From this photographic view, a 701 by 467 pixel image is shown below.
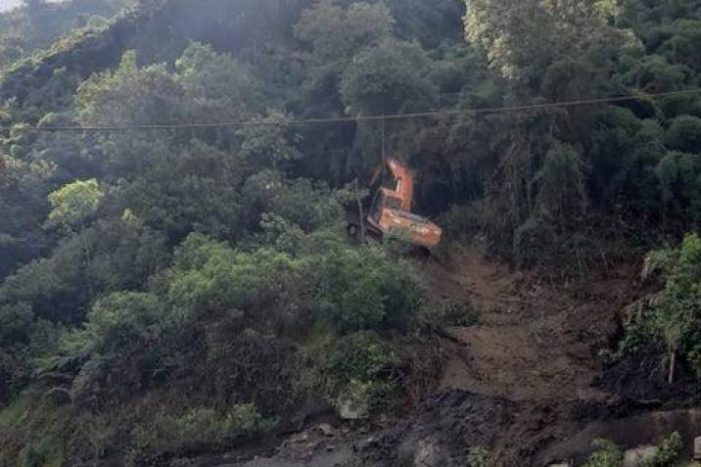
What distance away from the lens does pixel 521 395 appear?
1526 cm

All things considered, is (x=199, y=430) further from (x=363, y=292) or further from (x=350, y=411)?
(x=363, y=292)

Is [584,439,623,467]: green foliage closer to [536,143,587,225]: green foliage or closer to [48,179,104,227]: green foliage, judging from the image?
[536,143,587,225]: green foliage

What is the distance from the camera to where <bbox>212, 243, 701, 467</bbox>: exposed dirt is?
44.6ft

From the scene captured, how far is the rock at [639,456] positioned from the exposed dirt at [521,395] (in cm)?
20

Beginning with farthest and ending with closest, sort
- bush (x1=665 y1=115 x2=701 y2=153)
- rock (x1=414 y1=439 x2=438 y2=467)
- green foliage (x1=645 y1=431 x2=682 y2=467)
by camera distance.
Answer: bush (x1=665 y1=115 x2=701 y2=153) < rock (x1=414 y1=439 x2=438 y2=467) < green foliage (x1=645 y1=431 x2=682 y2=467)

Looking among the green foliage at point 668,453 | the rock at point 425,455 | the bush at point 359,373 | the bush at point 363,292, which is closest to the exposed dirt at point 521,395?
the rock at point 425,455

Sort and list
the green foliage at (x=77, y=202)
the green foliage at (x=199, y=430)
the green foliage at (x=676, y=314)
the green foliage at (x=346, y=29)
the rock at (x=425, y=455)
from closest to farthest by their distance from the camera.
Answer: the rock at (x=425, y=455) < the green foliage at (x=676, y=314) < the green foliage at (x=199, y=430) < the green foliage at (x=77, y=202) < the green foliage at (x=346, y=29)

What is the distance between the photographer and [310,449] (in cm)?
1505

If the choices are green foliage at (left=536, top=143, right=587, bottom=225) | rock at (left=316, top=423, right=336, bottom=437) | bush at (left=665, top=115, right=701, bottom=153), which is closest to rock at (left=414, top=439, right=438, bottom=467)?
rock at (left=316, top=423, right=336, bottom=437)

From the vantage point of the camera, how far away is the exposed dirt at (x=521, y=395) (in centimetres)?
1359

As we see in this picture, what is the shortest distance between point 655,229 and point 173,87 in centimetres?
1295

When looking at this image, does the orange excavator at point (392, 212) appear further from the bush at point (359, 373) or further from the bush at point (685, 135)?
the bush at point (685, 135)

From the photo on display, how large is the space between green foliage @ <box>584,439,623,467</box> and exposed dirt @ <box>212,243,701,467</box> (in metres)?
0.33

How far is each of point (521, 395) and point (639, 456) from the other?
2.97 m
